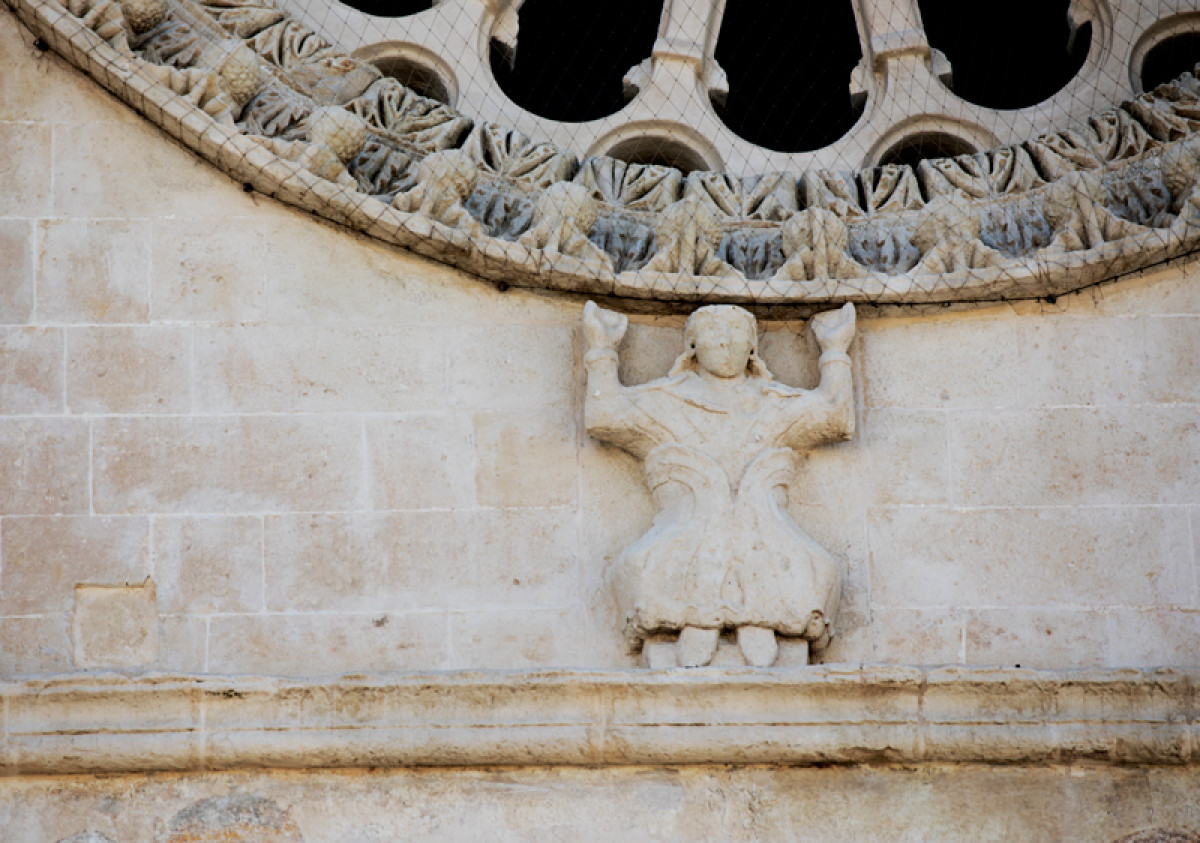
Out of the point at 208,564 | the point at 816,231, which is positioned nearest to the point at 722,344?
the point at 816,231

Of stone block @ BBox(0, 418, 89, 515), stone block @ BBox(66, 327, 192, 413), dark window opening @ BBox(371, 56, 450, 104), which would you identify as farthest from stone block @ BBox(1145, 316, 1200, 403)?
stone block @ BBox(0, 418, 89, 515)

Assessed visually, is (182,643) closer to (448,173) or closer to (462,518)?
(462,518)

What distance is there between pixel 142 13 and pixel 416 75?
3.43 ft

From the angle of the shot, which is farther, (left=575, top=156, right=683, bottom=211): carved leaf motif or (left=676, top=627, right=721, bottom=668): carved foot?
(left=575, top=156, right=683, bottom=211): carved leaf motif

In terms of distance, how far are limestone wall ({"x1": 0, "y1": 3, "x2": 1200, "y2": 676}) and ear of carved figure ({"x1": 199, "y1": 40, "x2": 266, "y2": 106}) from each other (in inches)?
11.2

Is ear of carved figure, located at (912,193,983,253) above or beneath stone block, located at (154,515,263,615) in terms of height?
above

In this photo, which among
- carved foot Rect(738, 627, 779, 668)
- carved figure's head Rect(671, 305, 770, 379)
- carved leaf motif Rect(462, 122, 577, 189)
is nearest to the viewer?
carved foot Rect(738, 627, 779, 668)

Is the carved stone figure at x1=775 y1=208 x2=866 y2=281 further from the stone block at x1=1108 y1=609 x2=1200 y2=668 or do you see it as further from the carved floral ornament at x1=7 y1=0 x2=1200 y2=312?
the stone block at x1=1108 y1=609 x2=1200 y2=668

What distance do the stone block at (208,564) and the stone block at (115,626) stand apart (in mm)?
63

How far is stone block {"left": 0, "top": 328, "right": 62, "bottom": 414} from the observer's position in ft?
22.9

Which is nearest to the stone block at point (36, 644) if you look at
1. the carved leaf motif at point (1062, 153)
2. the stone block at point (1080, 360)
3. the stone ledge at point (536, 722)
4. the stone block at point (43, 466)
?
the stone ledge at point (536, 722)

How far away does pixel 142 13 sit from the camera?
7398mm

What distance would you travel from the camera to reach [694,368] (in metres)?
7.16

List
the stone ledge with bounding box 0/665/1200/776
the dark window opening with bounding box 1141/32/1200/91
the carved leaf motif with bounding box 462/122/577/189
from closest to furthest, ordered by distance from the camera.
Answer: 1. the stone ledge with bounding box 0/665/1200/776
2. the carved leaf motif with bounding box 462/122/577/189
3. the dark window opening with bounding box 1141/32/1200/91
